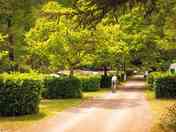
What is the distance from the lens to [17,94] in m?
23.9

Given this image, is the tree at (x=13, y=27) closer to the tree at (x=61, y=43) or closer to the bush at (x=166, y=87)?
the tree at (x=61, y=43)

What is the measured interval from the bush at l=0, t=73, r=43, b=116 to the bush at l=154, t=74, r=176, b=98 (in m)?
15.0

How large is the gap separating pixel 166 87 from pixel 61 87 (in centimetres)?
703

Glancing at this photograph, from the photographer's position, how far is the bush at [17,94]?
23.8 meters

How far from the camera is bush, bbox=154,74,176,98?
3766 cm

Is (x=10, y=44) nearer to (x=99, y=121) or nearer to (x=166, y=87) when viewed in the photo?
(x=166, y=87)

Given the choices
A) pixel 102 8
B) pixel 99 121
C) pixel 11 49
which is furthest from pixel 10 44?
pixel 102 8

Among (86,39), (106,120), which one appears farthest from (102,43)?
(106,120)

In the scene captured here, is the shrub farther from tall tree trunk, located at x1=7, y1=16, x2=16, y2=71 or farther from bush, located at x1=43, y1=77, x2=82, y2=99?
tall tree trunk, located at x1=7, y1=16, x2=16, y2=71

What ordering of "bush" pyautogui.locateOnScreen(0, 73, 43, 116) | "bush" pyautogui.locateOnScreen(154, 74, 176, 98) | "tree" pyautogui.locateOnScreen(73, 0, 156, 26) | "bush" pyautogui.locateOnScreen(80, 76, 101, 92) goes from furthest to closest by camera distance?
"bush" pyautogui.locateOnScreen(80, 76, 101, 92)
"bush" pyautogui.locateOnScreen(154, 74, 176, 98)
"bush" pyautogui.locateOnScreen(0, 73, 43, 116)
"tree" pyautogui.locateOnScreen(73, 0, 156, 26)

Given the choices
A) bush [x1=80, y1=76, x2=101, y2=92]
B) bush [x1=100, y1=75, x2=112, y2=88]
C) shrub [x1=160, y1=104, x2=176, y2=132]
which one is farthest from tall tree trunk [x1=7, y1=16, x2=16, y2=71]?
shrub [x1=160, y1=104, x2=176, y2=132]

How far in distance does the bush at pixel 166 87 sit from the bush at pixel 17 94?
15.0 m

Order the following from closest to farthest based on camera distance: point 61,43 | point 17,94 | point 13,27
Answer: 1. point 17,94
2. point 61,43
3. point 13,27

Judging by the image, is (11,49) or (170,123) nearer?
(170,123)
